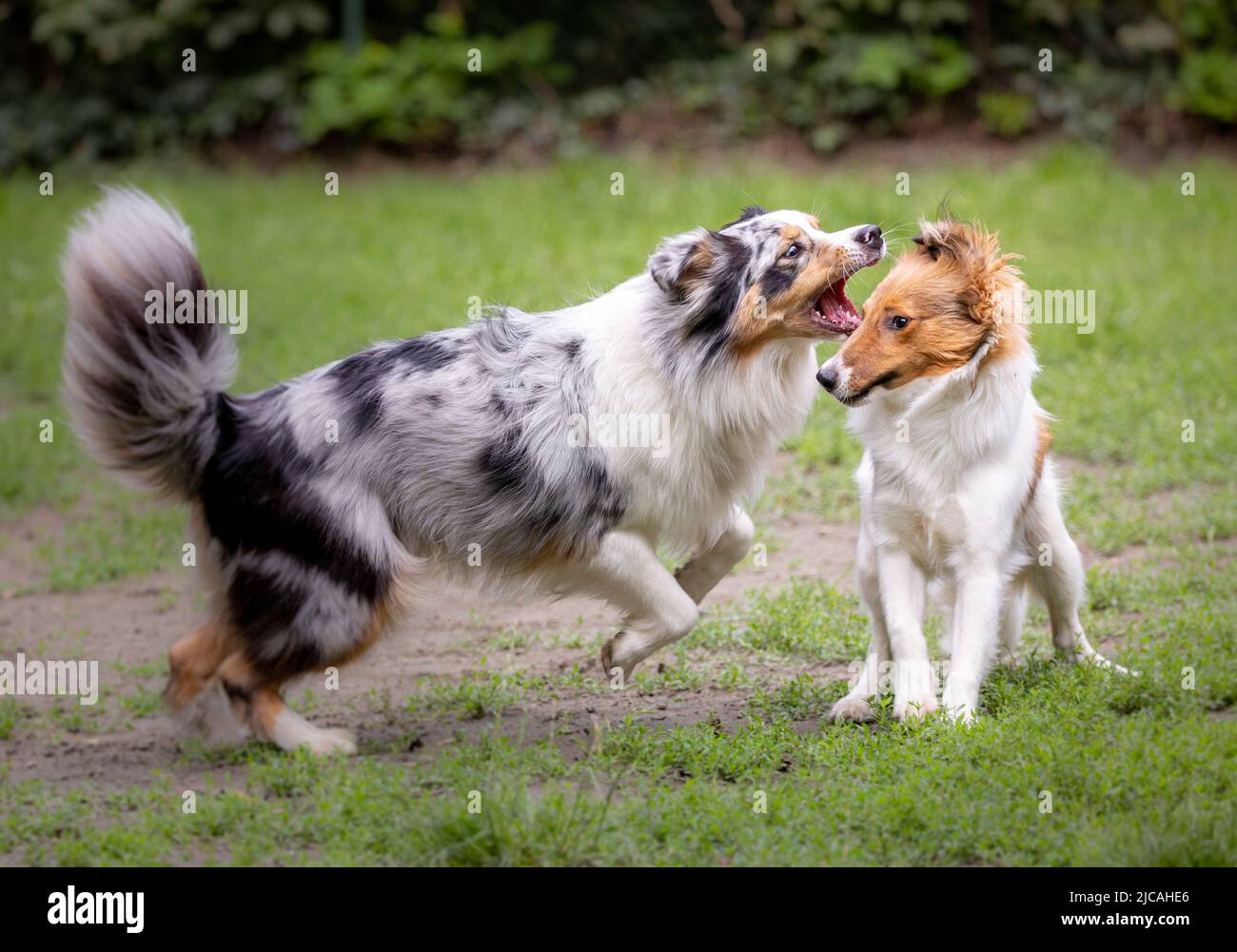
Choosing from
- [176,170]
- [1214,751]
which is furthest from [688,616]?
[176,170]

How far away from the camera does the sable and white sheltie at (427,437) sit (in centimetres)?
514

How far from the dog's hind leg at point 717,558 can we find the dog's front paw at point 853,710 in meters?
0.72

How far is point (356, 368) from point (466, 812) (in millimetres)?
1831

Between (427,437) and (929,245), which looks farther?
(427,437)

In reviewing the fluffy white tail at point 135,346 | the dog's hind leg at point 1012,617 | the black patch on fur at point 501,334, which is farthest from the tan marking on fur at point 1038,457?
the fluffy white tail at point 135,346

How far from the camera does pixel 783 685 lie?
18.8 feet

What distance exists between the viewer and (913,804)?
173 inches

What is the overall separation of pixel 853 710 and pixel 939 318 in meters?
1.43

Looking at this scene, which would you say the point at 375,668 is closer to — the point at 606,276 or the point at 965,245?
the point at 965,245

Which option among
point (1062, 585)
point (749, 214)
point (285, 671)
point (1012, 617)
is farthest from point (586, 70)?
point (285, 671)

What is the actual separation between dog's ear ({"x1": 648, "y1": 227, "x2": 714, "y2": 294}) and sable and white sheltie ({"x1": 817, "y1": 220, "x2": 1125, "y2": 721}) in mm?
625

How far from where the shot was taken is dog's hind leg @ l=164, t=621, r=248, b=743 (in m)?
5.34

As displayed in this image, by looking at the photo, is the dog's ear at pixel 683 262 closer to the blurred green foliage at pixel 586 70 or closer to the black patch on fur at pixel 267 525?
the black patch on fur at pixel 267 525

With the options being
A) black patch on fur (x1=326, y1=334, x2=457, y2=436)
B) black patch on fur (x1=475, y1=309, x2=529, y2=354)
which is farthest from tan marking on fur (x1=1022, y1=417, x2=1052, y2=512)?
black patch on fur (x1=326, y1=334, x2=457, y2=436)
